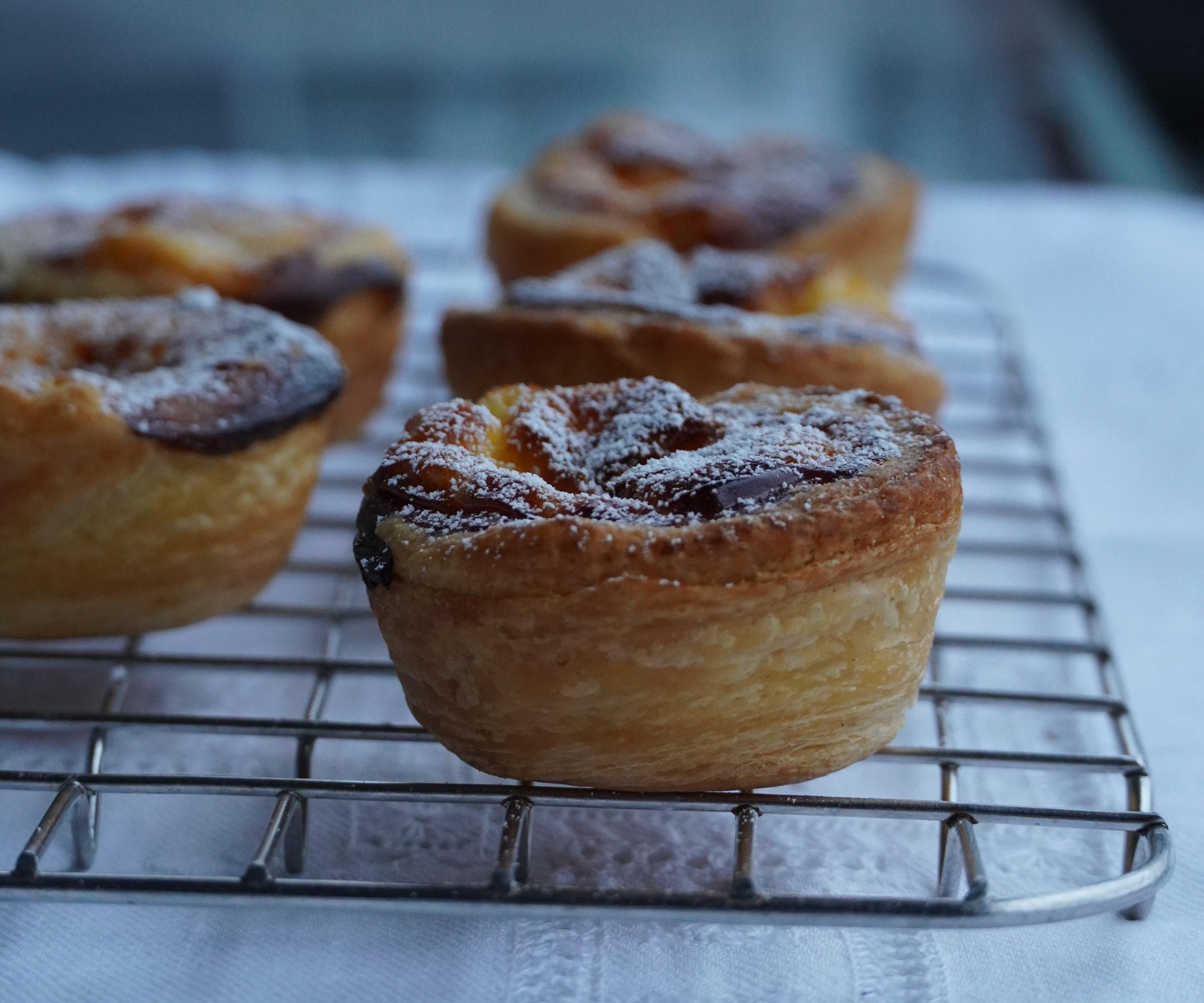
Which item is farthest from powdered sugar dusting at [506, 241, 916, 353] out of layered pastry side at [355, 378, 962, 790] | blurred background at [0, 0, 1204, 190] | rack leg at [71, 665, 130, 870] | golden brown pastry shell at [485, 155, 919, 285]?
blurred background at [0, 0, 1204, 190]

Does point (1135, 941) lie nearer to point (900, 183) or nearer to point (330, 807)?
point (330, 807)

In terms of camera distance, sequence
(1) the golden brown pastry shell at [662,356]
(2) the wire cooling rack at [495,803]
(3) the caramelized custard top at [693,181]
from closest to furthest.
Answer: (2) the wire cooling rack at [495,803] < (1) the golden brown pastry shell at [662,356] < (3) the caramelized custard top at [693,181]

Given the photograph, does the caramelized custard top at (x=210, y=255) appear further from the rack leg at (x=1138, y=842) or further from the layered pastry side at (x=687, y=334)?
the rack leg at (x=1138, y=842)

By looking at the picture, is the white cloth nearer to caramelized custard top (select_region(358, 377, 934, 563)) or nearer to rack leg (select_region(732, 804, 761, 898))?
rack leg (select_region(732, 804, 761, 898))

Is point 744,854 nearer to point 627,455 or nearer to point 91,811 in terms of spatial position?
point 627,455

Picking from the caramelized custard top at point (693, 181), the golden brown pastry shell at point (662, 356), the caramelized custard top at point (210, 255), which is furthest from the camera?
the caramelized custard top at point (693, 181)

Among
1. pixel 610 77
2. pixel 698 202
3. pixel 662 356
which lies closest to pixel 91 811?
pixel 662 356

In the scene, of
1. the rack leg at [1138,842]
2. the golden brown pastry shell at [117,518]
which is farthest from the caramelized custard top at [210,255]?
the rack leg at [1138,842]
